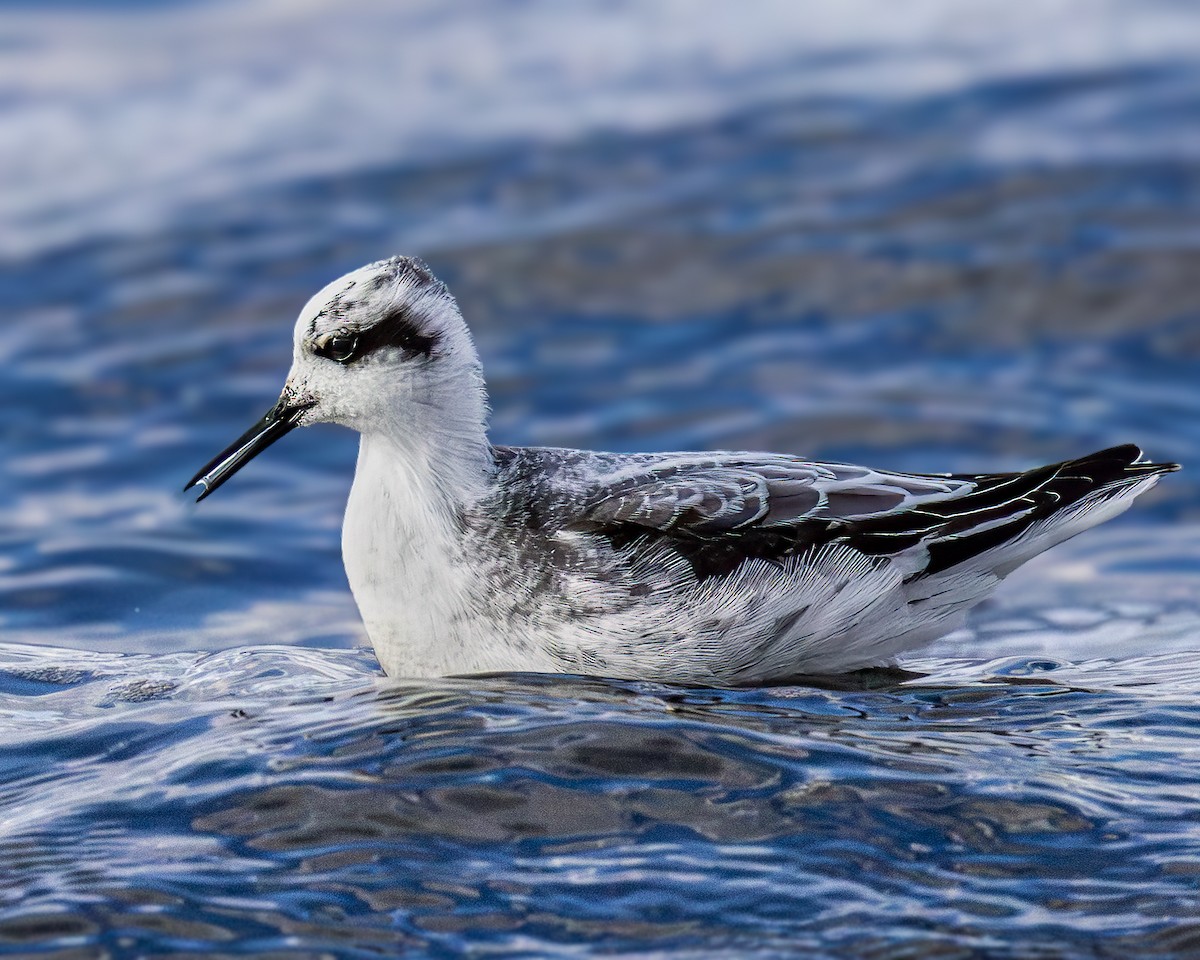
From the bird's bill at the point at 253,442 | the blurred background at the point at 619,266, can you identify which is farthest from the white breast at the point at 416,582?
the blurred background at the point at 619,266

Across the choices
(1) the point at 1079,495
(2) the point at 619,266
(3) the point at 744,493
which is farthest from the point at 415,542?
(2) the point at 619,266

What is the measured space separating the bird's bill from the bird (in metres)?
0.01

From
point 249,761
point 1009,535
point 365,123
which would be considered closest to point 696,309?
point 365,123

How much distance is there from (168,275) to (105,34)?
757cm

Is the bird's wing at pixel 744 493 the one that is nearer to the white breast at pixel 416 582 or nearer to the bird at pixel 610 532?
the bird at pixel 610 532

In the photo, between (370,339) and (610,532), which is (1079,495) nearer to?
(610,532)

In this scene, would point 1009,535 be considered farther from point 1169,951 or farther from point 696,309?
point 696,309

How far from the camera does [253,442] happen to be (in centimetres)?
691

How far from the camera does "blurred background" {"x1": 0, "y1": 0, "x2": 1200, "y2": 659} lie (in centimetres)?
1021

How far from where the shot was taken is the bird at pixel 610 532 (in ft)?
21.1

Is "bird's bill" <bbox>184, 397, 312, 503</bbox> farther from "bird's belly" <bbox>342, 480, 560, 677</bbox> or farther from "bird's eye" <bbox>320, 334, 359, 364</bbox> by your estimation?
"bird's belly" <bbox>342, 480, 560, 677</bbox>

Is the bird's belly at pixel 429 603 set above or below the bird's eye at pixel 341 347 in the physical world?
below

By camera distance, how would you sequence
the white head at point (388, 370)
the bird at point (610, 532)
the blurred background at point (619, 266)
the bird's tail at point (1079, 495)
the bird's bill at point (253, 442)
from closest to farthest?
the bird at point (610, 532) < the white head at point (388, 370) < the bird's bill at point (253, 442) < the bird's tail at point (1079, 495) < the blurred background at point (619, 266)

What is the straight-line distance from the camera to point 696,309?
13.4 m
